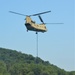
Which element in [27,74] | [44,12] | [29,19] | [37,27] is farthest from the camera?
[27,74]

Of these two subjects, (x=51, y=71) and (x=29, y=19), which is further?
(x=51, y=71)

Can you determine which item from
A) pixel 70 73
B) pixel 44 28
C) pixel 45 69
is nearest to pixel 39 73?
pixel 45 69

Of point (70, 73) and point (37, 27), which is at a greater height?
point (37, 27)

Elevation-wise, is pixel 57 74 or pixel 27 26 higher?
pixel 27 26

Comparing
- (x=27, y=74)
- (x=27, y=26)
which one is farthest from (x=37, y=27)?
(x=27, y=74)

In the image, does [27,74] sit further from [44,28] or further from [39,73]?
[44,28]

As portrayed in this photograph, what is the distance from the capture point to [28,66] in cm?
19275

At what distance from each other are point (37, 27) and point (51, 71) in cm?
13385

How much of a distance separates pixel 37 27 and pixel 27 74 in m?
127

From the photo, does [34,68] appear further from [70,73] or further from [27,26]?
[27,26]

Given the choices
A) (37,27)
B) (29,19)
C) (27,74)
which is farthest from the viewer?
(27,74)

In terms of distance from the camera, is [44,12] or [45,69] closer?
[44,12]

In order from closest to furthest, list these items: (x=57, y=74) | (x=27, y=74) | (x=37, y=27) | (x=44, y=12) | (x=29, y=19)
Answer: (x=44, y=12) < (x=37, y=27) < (x=29, y=19) < (x=27, y=74) < (x=57, y=74)

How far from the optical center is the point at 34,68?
19162 centimetres
